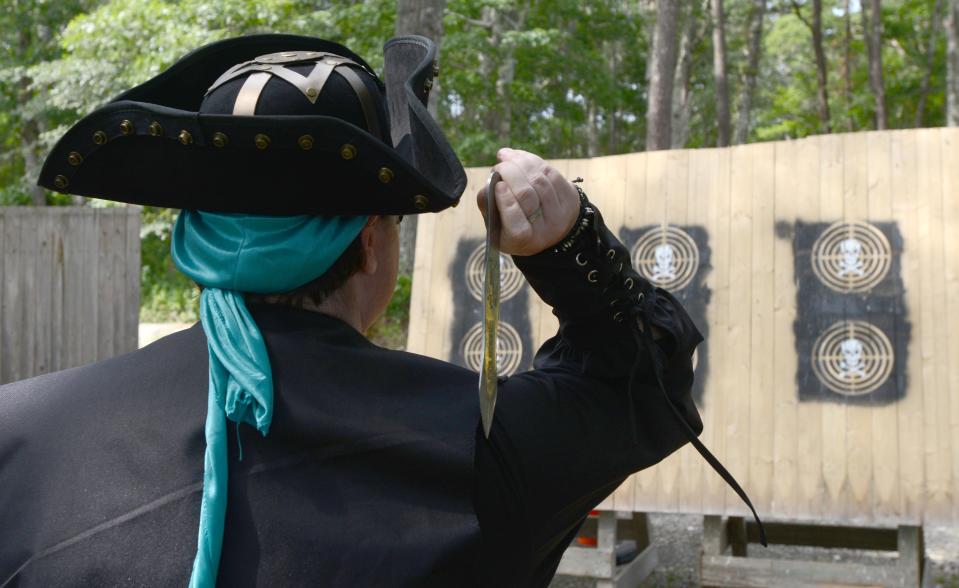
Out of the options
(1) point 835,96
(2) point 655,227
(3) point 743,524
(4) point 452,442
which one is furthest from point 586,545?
(1) point 835,96

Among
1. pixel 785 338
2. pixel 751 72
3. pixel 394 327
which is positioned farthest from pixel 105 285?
pixel 751 72

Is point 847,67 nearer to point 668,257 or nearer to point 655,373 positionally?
point 668,257

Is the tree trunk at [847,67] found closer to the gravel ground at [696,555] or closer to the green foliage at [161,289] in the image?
the green foliage at [161,289]

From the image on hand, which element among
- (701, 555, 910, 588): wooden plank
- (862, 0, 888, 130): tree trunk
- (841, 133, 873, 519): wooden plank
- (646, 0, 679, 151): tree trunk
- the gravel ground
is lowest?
the gravel ground

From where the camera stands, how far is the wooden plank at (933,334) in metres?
4.67

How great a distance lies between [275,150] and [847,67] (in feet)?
80.8

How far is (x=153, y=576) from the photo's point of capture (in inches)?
49.4

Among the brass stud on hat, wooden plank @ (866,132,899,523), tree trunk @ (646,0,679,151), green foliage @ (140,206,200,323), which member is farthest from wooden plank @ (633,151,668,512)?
green foliage @ (140,206,200,323)

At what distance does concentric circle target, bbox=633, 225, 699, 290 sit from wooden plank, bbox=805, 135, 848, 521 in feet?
2.12

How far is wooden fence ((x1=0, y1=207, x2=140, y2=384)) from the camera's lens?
19.9ft

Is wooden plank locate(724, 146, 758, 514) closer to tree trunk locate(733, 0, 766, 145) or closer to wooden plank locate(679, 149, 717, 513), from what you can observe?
wooden plank locate(679, 149, 717, 513)

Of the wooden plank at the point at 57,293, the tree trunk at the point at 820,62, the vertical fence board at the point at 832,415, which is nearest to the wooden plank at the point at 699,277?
the vertical fence board at the point at 832,415

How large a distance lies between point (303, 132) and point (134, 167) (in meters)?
0.28

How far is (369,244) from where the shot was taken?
1.43 meters
